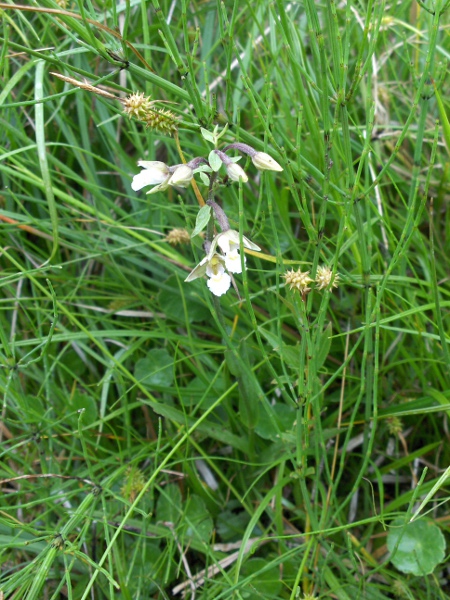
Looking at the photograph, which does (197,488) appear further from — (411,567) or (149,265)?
(149,265)

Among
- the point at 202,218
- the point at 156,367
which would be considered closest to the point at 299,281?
the point at 202,218

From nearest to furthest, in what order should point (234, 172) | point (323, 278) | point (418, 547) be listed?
1. point (234, 172)
2. point (323, 278)
3. point (418, 547)

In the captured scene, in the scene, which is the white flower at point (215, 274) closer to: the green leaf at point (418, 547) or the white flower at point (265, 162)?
the white flower at point (265, 162)

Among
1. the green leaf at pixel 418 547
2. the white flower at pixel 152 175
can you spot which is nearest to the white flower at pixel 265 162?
the white flower at pixel 152 175

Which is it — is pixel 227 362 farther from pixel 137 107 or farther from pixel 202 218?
pixel 137 107

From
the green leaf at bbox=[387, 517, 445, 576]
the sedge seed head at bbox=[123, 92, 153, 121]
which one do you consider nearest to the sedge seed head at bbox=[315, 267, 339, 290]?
the sedge seed head at bbox=[123, 92, 153, 121]

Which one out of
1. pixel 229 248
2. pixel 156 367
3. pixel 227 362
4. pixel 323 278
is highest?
pixel 229 248
